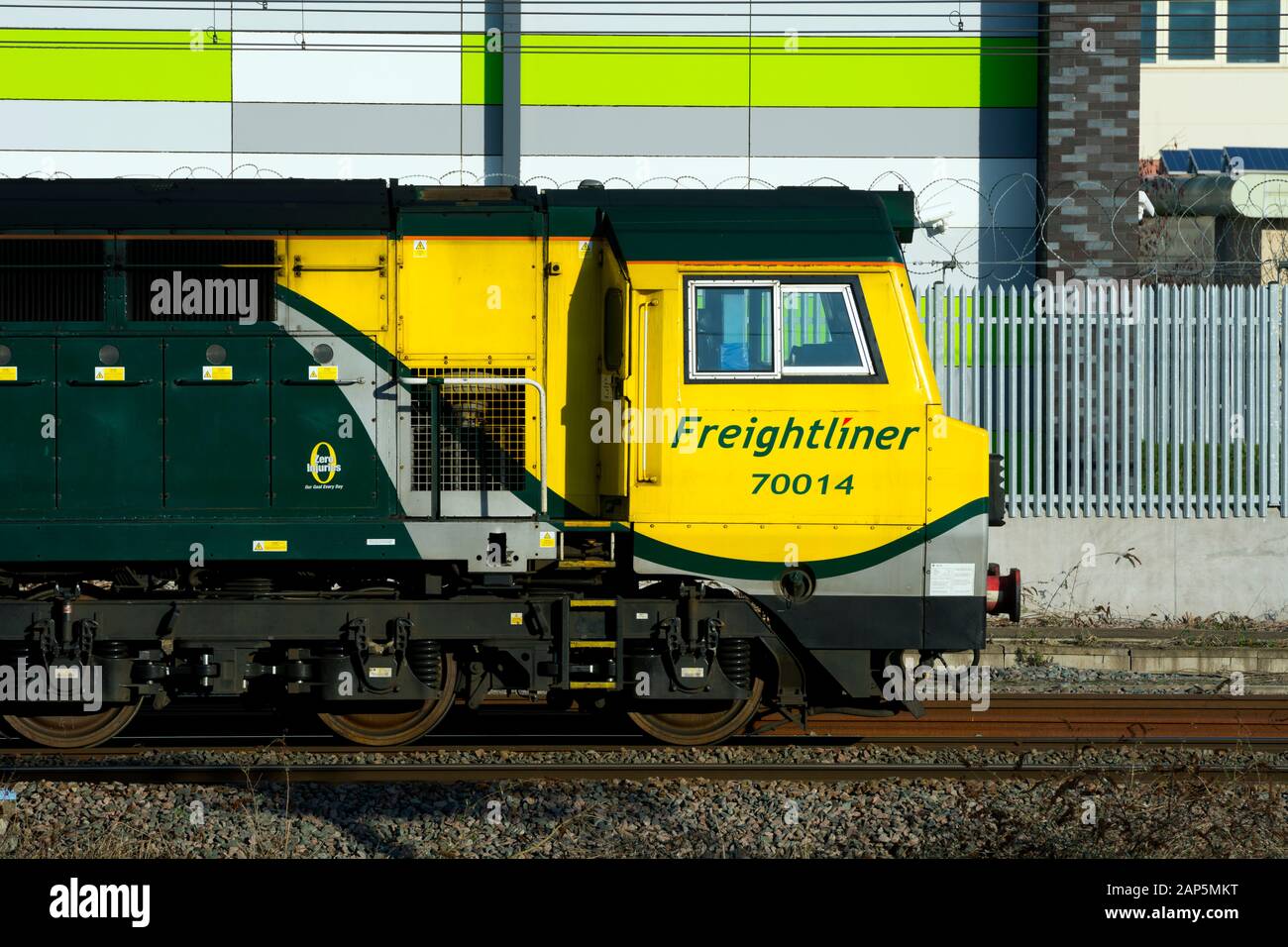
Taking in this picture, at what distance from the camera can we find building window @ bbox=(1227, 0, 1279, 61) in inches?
1007

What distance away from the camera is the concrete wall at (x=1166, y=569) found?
15914 mm

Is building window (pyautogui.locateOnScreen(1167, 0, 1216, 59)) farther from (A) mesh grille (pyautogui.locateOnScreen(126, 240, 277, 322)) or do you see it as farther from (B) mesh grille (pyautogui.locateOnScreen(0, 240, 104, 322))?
(B) mesh grille (pyautogui.locateOnScreen(0, 240, 104, 322))

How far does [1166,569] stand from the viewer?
15.9m

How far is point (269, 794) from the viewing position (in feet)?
26.3

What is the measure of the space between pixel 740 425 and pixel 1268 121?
2199 centimetres

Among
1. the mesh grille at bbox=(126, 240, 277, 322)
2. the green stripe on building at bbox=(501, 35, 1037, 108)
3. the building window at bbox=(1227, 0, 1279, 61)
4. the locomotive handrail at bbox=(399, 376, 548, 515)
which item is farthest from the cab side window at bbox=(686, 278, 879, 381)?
the building window at bbox=(1227, 0, 1279, 61)

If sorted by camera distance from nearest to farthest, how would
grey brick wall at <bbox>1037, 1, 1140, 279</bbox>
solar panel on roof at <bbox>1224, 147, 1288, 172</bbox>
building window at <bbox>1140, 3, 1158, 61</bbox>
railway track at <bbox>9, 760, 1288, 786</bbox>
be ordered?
railway track at <bbox>9, 760, 1288, 786</bbox> < grey brick wall at <bbox>1037, 1, 1140, 279</bbox> < solar panel on roof at <bbox>1224, 147, 1288, 172</bbox> < building window at <bbox>1140, 3, 1158, 61</bbox>

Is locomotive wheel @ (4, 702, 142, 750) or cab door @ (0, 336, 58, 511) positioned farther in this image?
locomotive wheel @ (4, 702, 142, 750)

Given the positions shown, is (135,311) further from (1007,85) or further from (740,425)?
(1007,85)

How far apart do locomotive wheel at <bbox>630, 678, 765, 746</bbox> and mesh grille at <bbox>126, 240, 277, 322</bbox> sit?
12.6 ft

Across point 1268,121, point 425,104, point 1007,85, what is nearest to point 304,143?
point 425,104

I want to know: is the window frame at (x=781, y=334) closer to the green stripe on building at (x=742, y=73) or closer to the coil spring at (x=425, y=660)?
the coil spring at (x=425, y=660)

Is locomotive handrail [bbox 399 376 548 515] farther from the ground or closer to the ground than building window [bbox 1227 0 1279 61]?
closer to the ground
